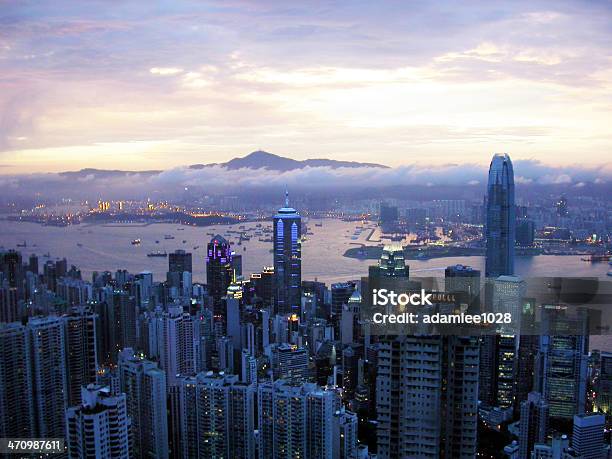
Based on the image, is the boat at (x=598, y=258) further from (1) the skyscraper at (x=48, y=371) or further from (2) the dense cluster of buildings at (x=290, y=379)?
(1) the skyscraper at (x=48, y=371)

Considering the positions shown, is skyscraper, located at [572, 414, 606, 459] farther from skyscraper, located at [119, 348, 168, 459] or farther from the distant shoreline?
skyscraper, located at [119, 348, 168, 459]

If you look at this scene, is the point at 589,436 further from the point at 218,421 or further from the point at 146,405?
the point at 146,405

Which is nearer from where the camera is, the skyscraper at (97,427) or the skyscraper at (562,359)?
the skyscraper at (97,427)

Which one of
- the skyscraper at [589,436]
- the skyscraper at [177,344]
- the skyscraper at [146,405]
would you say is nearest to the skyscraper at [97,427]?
the skyscraper at [146,405]

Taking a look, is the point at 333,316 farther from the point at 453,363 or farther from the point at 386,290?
the point at 453,363

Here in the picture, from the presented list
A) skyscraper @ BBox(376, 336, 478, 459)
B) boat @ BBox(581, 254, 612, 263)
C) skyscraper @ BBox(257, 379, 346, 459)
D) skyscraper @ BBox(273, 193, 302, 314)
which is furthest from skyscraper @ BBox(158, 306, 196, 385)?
boat @ BBox(581, 254, 612, 263)

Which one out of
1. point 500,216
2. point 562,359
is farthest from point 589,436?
point 500,216

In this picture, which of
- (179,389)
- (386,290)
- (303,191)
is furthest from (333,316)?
(386,290)
